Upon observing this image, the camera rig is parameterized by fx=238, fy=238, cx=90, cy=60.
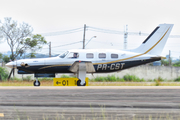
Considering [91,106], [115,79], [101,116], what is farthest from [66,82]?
[115,79]

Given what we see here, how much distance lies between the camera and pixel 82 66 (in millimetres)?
20766

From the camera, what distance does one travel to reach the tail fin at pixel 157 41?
23.0m

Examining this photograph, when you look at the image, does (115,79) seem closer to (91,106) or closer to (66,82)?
(66,82)

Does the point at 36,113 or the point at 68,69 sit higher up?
the point at 68,69

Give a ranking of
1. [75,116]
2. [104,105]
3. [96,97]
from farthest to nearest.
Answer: [96,97], [104,105], [75,116]

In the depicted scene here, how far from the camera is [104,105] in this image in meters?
10.8

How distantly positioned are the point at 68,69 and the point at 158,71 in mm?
22381

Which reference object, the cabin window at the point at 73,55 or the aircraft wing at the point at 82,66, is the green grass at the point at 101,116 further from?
the cabin window at the point at 73,55

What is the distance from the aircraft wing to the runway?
7173 mm

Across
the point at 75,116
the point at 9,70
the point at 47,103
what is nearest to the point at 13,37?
the point at 9,70

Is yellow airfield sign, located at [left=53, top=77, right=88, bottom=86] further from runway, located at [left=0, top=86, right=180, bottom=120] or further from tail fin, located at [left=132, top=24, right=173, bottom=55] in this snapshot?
runway, located at [left=0, top=86, right=180, bottom=120]

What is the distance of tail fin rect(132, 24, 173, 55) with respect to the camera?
22969mm

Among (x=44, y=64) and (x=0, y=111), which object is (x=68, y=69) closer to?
(x=44, y=64)

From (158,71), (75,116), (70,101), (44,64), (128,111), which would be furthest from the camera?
(158,71)
